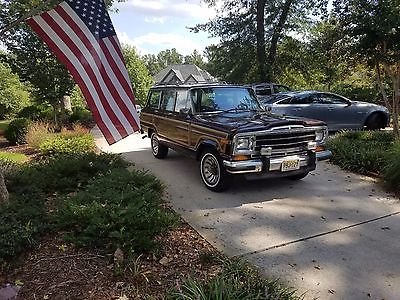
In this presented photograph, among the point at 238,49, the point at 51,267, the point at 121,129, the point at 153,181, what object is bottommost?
the point at 51,267

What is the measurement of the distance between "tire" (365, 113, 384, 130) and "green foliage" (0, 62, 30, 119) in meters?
18.9

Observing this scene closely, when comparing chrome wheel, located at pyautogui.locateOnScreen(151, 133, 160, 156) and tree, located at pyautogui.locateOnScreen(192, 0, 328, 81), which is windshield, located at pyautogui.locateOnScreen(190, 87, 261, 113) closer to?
chrome wheel, located at pyautogui.locateOnScreen(151, 133, 160, 156)

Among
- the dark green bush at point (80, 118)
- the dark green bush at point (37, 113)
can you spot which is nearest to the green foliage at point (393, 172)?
the dark green bush at point (37, 113)

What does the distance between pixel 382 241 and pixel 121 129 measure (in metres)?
3.42

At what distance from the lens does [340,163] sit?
7277 mm

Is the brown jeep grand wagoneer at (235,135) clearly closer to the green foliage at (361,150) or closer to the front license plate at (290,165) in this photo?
the front license plate at (290,165)

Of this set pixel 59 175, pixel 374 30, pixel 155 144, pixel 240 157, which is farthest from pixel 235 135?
pixel 374 30

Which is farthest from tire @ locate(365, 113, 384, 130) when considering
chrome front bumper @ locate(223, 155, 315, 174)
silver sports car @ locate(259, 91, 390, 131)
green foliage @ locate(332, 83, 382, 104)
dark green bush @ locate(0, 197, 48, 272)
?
dark green bush @ locate(0, 197, 48, 272)

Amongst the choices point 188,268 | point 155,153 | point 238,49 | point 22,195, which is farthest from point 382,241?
point 238,49

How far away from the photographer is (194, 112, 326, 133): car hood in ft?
16.6

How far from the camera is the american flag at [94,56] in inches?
145

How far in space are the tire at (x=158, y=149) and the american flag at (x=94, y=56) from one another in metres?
3.86

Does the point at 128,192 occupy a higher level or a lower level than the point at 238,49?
lower

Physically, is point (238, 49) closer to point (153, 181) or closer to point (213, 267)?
point (153, 181)
